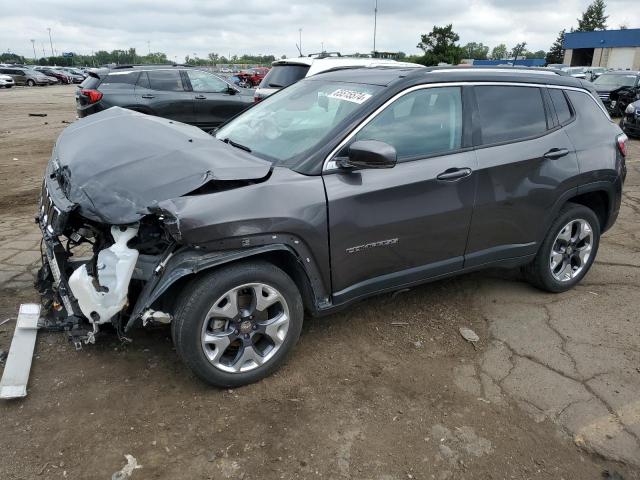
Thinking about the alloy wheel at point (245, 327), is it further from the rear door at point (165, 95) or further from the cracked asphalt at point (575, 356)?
the rear door at point (165, 95)

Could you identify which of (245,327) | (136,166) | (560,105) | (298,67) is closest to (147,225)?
(136,166)

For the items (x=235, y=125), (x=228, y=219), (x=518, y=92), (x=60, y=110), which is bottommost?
(x=60, y=110)

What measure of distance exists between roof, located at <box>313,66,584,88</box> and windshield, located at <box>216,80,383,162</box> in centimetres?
12

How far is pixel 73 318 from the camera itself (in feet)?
9.89

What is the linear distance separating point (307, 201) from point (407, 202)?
0.71m

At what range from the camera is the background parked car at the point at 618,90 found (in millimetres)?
16984

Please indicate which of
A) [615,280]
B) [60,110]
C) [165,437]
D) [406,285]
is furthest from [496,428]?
[60,110]

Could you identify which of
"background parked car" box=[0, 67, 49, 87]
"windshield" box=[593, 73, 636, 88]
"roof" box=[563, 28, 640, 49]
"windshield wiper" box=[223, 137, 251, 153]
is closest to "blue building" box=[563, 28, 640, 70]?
"roof" box=[563, 28, 640, 49]

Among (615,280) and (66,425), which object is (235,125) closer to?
(66,425)

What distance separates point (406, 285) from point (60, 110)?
21.5 meters

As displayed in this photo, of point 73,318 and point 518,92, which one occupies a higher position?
point 518,92

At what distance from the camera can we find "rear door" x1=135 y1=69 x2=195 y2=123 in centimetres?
1033

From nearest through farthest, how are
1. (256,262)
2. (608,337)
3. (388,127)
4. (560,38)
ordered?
(256,262)
(388,127)
(608,337)
(560,38)

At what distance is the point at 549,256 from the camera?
4.26m
